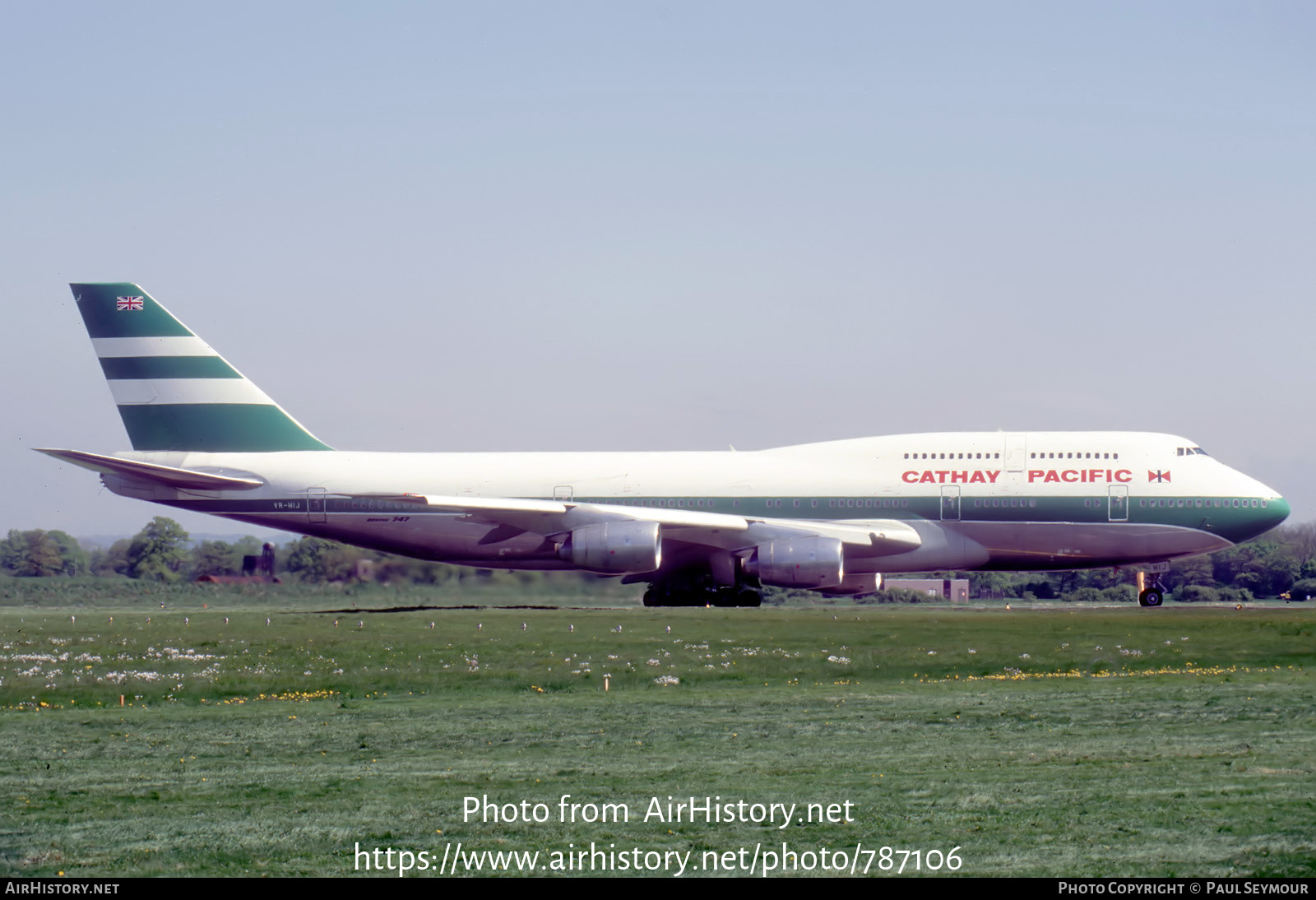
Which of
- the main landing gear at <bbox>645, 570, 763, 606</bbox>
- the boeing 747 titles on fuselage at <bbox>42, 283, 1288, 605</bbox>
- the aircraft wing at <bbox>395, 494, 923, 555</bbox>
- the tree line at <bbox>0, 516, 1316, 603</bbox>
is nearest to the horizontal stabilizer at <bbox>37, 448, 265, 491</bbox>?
the boeing 747 titles on fuselage at <bbox>42, 283, 1288, 605</bbox>

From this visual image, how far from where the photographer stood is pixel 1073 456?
115 feet

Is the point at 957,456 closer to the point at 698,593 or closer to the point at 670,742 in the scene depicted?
the point at 698,593

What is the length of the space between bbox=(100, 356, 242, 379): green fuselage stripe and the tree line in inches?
174

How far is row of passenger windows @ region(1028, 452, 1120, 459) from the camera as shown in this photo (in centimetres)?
3500

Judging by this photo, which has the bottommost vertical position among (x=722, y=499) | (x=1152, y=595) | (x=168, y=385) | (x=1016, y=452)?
(x=1152, y=595)

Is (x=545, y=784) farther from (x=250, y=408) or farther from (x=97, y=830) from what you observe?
(x=250, y=408)

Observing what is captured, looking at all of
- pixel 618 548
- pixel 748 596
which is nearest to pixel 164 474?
pixel 618 548

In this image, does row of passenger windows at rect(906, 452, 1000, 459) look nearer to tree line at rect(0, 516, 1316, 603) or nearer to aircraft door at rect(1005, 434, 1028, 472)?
aircraft door at rect(1005, 434, 1028, 472)

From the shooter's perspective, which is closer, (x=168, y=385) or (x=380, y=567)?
(x=380, y=567)

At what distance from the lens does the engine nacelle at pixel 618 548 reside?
33344 millimetres

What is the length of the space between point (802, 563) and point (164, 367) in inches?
796

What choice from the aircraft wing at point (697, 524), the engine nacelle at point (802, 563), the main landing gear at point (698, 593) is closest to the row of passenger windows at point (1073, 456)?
the aircraft wing at point (697, 524)

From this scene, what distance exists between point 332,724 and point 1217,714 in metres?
9.64

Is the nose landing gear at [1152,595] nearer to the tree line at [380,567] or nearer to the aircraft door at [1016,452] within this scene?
the tree line at [380,567]
